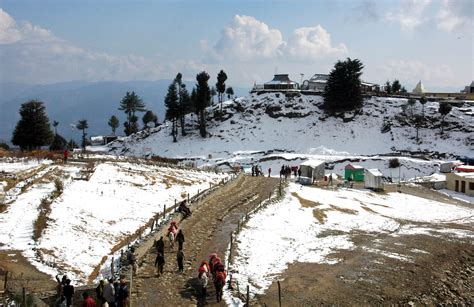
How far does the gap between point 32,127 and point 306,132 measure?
45.3 metres

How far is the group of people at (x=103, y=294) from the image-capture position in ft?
48.4

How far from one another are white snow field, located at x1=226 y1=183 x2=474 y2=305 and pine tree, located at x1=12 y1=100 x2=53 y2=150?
39.0 m

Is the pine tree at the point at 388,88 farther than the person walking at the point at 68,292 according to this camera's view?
Yes

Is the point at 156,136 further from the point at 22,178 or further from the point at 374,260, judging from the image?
the point at 374,260

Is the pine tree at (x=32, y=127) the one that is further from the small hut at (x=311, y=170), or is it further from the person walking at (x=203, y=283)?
the person walking at (x=203, y=283)

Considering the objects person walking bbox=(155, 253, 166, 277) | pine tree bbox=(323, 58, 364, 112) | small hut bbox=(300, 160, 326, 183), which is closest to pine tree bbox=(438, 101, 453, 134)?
pine tree bbox=(323, 58, 364, 112)

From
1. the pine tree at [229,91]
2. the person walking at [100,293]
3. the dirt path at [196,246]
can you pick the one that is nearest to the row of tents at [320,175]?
the dirt path at [196,246]

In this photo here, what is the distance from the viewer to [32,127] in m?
64.9

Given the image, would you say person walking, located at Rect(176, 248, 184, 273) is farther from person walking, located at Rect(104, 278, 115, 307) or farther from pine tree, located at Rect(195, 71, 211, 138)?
pine tree, located at Rect(195, 71, 211, 138)

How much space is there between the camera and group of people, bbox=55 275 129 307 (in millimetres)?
14766

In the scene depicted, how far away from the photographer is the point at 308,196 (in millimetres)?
41438

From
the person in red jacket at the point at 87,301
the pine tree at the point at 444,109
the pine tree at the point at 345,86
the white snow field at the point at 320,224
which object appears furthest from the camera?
the pine tree at the point at 345,86

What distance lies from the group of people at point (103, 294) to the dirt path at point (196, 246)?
1.12m

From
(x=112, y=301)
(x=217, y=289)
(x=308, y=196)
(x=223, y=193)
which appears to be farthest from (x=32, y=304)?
(x=308, y=196)
